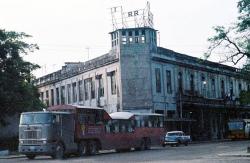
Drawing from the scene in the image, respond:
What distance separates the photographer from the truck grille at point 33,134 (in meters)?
29.1

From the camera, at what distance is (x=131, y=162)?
2344 cm

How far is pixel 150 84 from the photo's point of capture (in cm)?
5088

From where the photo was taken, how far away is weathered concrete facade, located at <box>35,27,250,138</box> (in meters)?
50.6

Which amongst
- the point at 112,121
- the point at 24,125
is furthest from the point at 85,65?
the point at 24,125

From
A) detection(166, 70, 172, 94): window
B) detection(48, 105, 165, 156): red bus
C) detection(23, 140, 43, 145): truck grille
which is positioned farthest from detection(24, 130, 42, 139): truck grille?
detection(166, 70, 172, 94): window

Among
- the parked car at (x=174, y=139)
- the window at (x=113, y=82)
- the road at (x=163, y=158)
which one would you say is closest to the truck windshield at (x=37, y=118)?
the road at (x=163, y=158)

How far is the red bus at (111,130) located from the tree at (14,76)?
9373mm

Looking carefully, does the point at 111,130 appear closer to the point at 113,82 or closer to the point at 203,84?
the point at 113,82

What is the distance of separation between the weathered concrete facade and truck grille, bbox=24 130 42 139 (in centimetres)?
2072

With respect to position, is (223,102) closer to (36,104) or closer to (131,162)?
(36,104)

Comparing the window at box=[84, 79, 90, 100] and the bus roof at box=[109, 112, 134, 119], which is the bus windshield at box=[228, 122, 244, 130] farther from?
the bus roof at box=[109, 112, 134, 119]

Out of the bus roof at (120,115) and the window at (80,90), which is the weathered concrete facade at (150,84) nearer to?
the window at (80,90)

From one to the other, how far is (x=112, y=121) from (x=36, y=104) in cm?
1170

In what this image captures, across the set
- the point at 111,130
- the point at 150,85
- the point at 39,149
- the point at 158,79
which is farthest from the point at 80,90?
the point at 39,149
